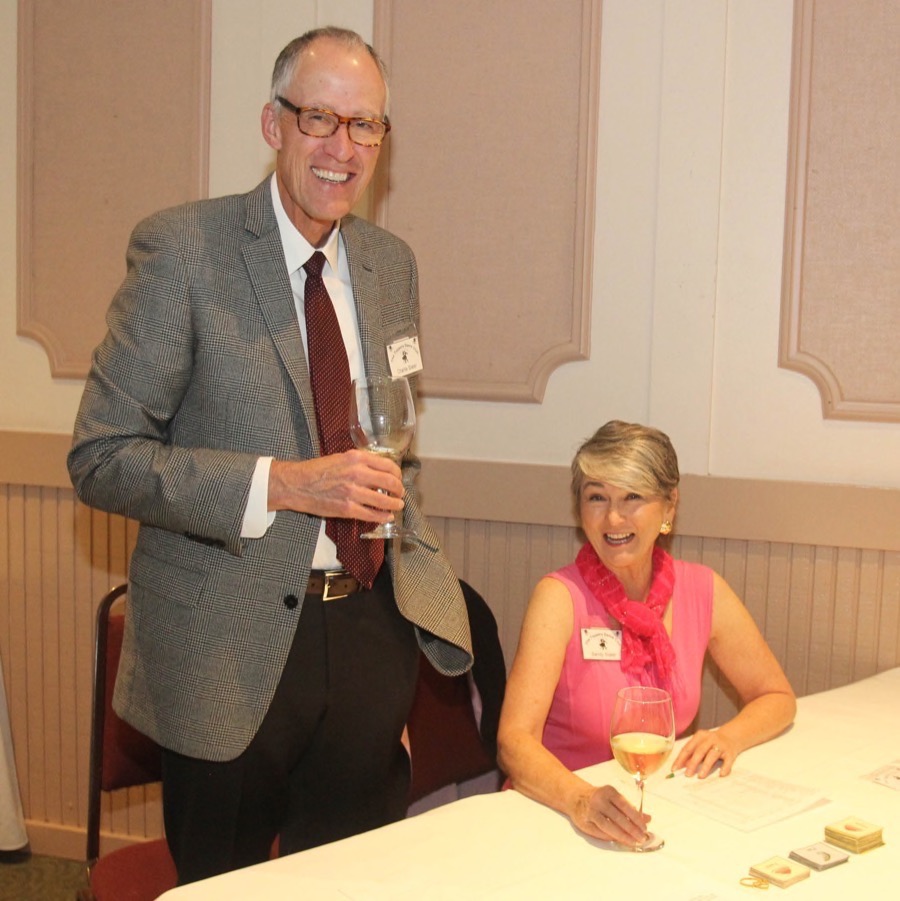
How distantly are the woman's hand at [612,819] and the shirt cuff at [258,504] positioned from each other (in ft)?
2.27

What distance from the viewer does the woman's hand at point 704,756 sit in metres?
2.02

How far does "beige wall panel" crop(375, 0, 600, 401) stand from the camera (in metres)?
3.13

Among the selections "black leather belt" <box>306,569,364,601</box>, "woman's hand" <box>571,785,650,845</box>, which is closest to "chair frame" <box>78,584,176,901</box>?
"black leather belt" <box>306,569,364,601</box>

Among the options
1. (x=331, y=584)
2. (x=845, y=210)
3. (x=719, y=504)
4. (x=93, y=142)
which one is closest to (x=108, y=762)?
Answer: (x=331, y=584)

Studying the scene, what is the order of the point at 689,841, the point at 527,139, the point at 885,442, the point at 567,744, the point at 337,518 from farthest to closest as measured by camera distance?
the point at 527,139, the point at 885,442, the point at 567,744, the point at 337,518, the point at 689,841

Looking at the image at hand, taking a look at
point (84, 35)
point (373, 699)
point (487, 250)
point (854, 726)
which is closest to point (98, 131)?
point (84, 35)

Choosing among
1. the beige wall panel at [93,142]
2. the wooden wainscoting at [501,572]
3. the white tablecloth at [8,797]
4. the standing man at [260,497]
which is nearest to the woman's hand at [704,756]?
the standing man at [260,497]

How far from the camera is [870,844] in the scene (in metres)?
1.73

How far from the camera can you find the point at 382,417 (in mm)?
1809

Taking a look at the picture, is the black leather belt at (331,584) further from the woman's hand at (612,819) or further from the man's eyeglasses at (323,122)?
the man's eyeglasses at (323,122)

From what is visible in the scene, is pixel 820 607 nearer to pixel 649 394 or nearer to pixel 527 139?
pixel 649 394

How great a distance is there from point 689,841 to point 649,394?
1.61 metres

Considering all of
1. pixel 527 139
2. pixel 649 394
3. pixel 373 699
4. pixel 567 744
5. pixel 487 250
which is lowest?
pixel 567 744

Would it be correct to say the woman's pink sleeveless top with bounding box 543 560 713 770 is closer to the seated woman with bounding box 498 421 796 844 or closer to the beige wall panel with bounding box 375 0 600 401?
the seated woman with bounding box 498 421 796 844
